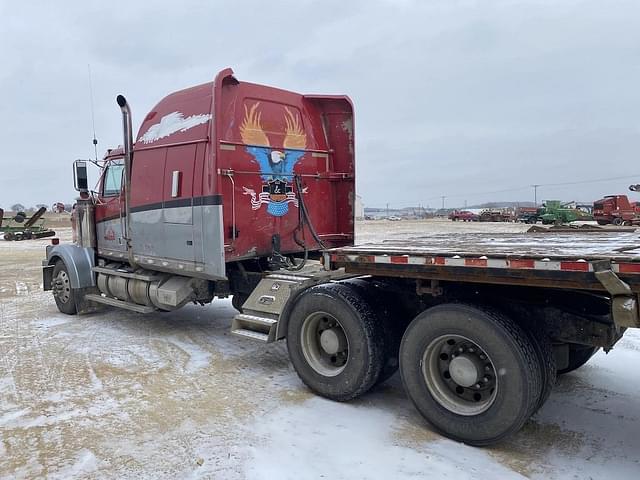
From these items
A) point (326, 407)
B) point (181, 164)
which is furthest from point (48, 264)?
point (326, 407)

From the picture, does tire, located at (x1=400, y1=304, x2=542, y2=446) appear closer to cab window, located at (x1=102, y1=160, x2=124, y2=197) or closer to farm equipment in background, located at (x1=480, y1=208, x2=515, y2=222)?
cab window, located at (x1=102, y1=160, x2=124, y2=197)

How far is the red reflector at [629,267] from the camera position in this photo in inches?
124

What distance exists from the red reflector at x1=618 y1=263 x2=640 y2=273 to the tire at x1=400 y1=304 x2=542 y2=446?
88 cm

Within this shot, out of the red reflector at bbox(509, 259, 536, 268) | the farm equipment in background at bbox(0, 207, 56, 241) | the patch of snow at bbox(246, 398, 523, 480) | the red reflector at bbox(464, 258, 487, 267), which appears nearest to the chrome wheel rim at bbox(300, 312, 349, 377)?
the patch of snow at bbox(246, 398, 523, 480)

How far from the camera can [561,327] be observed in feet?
13.0

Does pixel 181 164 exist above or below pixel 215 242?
above

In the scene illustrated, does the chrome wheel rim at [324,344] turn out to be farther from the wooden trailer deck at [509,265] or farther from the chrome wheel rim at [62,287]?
the chrome wheel rim at [62,287]

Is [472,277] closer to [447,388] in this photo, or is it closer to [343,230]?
[447,388]

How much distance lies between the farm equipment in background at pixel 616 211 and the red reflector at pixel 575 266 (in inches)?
1548

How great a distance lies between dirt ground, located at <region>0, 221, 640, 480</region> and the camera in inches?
146

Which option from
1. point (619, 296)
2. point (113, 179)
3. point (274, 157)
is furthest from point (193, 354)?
point (619, 296)

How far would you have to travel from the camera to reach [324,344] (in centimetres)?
511

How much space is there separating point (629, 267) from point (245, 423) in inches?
124

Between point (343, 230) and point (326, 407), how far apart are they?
356cm
